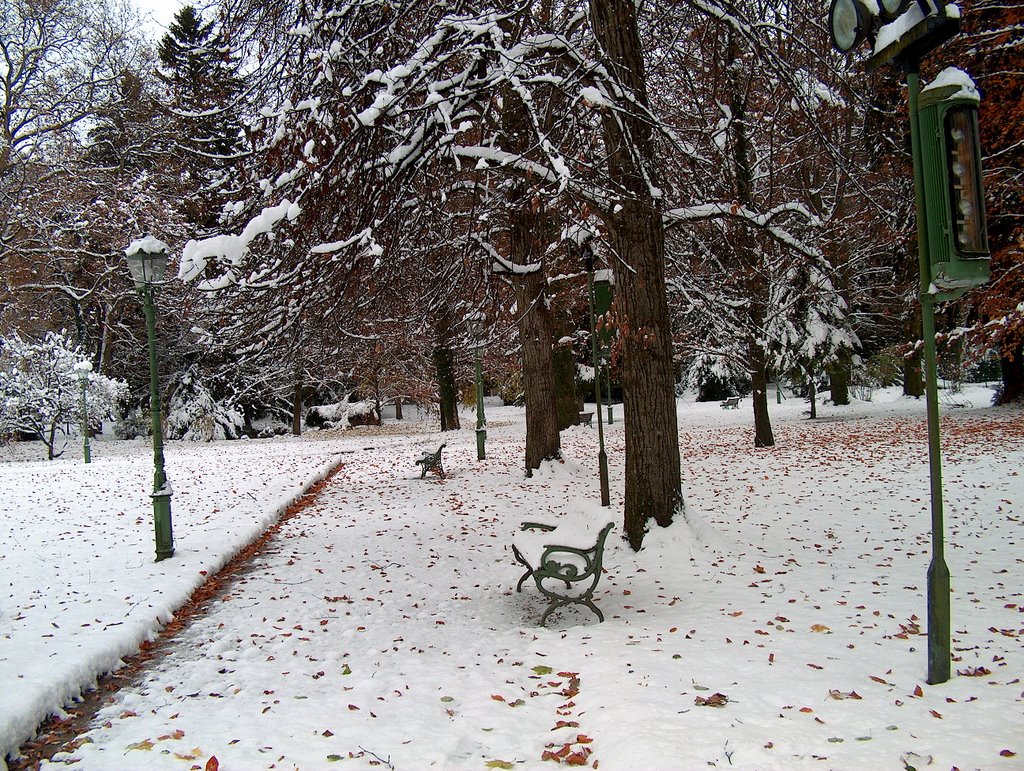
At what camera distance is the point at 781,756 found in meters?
3.38

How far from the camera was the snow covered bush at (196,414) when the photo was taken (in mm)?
31922

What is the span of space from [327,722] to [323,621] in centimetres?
223

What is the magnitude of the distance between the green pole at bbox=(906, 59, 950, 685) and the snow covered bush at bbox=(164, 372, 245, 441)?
32234 mm

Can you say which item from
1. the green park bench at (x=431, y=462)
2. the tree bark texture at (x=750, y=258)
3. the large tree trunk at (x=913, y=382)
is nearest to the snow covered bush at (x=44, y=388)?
the green park bench at (x=431, y=462)

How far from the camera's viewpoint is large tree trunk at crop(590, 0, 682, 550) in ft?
23.9

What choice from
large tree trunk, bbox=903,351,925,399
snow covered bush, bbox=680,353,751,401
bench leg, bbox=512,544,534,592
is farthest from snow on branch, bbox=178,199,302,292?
snow covered bush, bbox=680,353,751,401

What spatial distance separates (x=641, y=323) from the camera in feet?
24.3

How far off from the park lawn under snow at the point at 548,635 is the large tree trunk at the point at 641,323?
558mm

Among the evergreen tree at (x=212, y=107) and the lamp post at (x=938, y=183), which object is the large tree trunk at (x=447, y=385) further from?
the lamp post at (x=938, y=183)

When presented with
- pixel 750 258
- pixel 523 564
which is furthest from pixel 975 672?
pixel 750 258

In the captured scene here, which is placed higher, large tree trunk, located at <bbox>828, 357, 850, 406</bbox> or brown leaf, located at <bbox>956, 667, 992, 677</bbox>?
large tree trunk, located at <bbox>828, 357, 850, 406</bbox>

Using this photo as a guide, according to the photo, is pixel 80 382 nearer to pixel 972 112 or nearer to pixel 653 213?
pixel 653 213

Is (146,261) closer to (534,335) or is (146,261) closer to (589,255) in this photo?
(589,255)

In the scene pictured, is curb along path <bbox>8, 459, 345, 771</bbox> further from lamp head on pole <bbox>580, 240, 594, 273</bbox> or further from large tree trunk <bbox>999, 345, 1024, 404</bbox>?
large tree trunk <bbox>999, 345, 1024, 404</bbox>
